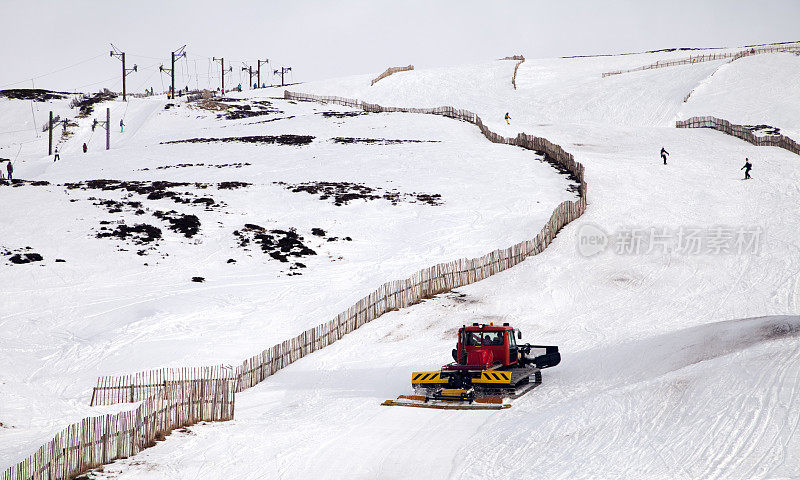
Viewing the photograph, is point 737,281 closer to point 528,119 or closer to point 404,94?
point 528,119

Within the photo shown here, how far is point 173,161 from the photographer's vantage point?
200ft

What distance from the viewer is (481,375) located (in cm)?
1878

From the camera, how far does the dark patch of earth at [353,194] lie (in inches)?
1897

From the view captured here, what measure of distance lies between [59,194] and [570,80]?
76395 millimetres

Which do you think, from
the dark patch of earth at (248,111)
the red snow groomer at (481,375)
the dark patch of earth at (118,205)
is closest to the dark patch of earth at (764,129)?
the dark patch of earth at (248,111)

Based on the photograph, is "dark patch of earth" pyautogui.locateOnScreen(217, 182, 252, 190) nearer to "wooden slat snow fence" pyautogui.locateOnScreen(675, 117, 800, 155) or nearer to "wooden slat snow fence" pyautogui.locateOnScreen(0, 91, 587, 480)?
"wooden slat snow fence" pyautogui.locateOnScreen(0, 91, 587, 480)

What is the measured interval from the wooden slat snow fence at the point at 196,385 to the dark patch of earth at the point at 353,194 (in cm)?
1036

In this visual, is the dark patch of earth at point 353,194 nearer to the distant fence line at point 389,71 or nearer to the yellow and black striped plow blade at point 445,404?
the yellow and black striped plow blade at point 445,404

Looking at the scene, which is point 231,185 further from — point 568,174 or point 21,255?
point 568,174

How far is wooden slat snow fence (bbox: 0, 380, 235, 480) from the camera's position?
11.8 meters

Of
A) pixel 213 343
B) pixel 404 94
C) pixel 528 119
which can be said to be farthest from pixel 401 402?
pixel 404 94

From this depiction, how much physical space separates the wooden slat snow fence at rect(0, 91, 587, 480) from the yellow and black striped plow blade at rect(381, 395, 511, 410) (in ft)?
13.7

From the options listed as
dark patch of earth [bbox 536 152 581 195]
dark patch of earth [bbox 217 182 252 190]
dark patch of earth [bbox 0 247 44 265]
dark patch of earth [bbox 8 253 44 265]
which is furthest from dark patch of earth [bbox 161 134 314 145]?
dark patch of earth [bbox 8 253 44 265]

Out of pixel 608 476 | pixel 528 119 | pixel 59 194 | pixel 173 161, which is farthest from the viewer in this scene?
pixel 528 119
